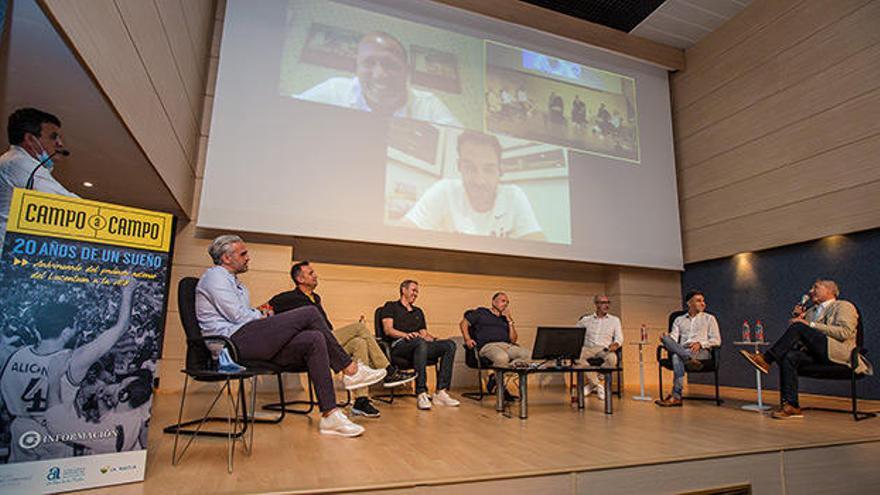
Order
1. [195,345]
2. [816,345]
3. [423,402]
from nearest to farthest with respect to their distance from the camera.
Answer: [195,345] < [816,345] < [423,402]

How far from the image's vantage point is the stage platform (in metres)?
1.78

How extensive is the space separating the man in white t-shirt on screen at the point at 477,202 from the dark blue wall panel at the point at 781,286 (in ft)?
7.86

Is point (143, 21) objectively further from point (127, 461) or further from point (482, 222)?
point (482, 222)

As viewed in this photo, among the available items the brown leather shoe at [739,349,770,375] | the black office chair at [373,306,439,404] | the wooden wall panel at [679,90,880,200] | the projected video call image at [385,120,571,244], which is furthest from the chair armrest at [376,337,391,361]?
the wooden wall panel at [679,90,880,200]

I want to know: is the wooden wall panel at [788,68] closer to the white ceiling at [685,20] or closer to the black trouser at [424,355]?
the white ceiling at [685,20]

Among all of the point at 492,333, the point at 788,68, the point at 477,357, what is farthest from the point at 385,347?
the point at 788,68

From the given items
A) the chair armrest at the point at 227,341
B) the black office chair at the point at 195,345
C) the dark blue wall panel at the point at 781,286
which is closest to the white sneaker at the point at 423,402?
the black office chair at the point at 195,345

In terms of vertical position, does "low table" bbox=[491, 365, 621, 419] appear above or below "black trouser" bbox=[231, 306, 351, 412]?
below

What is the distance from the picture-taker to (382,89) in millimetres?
5121

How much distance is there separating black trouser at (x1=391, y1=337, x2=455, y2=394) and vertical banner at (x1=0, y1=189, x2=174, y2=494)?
2.26 m

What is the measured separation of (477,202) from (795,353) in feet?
10.1

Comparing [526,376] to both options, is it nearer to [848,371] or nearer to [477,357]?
[477,357]

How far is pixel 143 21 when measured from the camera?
2893mm

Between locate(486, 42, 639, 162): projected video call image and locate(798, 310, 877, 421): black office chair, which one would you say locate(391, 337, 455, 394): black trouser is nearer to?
locate(798, 310, 877, 421): black office chair
